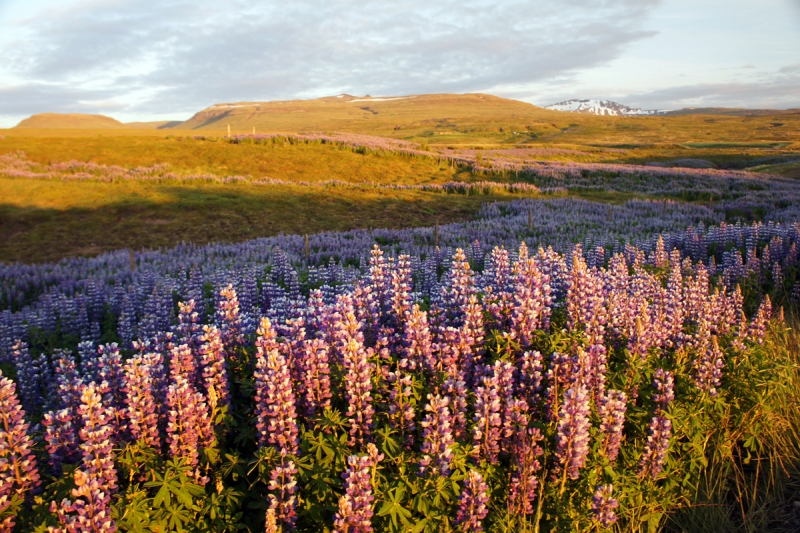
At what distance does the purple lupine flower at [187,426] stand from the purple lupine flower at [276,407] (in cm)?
40

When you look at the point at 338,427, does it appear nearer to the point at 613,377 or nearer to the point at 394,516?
the point at 394,516

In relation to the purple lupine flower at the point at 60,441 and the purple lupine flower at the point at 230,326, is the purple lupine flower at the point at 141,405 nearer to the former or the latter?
the purple lupine flower at the point at 60,441

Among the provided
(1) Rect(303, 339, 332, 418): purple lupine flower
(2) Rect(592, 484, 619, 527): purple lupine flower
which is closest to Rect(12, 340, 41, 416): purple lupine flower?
(1) Rect(303, 339, 332, 418): purple lupine flower

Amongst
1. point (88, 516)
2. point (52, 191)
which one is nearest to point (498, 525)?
point (88, 516)

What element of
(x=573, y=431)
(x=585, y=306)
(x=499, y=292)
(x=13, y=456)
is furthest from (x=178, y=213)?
(x=573, y=431)

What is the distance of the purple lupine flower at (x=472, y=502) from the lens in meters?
3.11

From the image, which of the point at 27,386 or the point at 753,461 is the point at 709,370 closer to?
the point at 753,461

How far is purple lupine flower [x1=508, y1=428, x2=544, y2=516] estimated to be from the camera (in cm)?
340

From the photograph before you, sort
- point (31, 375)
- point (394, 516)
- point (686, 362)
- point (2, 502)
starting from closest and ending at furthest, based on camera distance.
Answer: point (2, 502) → point (394, 516) → point (686, 362) → point (31, 375)

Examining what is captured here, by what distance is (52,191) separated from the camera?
21.5 metres

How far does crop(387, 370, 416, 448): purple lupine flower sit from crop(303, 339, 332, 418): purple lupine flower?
50 centimetres

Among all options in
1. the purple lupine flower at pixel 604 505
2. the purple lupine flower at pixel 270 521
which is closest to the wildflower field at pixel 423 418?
the purple lupine flower at pixel 604 505

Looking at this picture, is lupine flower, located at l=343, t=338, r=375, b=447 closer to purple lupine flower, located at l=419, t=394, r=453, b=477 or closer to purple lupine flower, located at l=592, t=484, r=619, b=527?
purple lupine flower, located at l=419, t=394, r=453, b=477

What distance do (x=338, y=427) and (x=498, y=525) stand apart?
4.35ft
